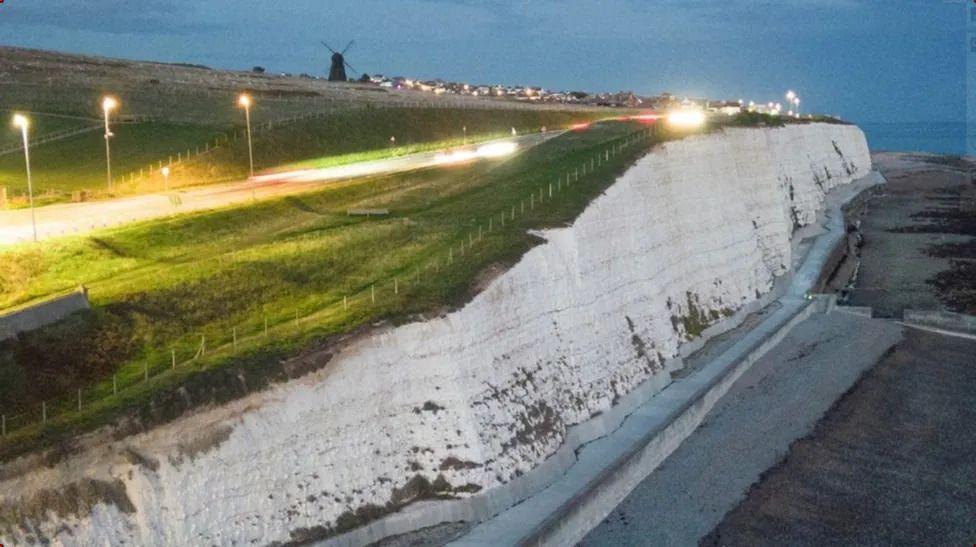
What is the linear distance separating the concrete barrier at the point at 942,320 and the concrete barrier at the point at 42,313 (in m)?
40.7

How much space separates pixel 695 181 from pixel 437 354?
28.9 metres

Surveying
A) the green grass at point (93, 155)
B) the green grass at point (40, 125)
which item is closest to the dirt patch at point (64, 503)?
the green grass at point (93, 155)

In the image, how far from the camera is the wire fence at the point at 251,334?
21.8 meters

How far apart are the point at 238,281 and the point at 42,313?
6328 mm

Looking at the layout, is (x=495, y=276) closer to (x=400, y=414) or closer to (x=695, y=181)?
(x=400, y=414)

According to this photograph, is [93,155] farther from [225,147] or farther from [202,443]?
[202,443]

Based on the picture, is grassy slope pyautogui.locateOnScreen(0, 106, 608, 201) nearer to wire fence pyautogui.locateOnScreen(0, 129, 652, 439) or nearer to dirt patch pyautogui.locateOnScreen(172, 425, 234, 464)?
wire fence pyautogui.locateOnScreen(0, 129, 652, 439)

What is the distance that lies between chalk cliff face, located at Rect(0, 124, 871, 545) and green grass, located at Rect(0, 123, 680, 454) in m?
0.99

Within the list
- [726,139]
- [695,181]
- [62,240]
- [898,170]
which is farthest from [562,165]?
[898,170]

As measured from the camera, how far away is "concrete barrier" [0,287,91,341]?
25156 millimetres

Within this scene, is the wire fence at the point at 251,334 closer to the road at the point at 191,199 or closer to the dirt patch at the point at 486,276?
the dirt patch at the point at 486,276

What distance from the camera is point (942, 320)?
49.4 meters

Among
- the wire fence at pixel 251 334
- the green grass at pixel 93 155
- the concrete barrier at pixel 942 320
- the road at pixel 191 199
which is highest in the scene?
the green grass at pixel 93 155

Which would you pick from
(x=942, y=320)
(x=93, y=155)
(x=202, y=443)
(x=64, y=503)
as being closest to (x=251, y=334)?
(x=202, y=443)
